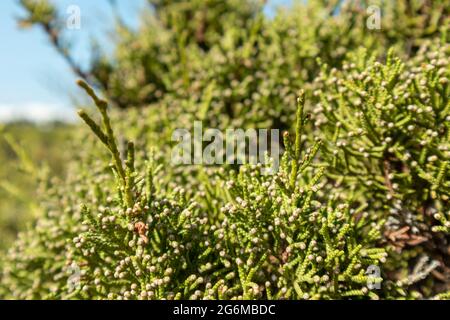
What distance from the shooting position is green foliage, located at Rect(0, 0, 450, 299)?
260 centimetres

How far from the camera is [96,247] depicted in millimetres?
2730

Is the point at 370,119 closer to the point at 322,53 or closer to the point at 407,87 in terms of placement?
the point at 407,87

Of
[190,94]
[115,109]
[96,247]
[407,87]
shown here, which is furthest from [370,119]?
[115,109]

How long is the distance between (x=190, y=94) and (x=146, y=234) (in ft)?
9.49

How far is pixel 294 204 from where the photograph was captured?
2.61 m

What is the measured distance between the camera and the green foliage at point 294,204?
8.52 ft
